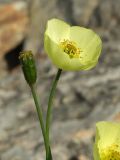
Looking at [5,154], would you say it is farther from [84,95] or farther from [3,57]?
[3,57]

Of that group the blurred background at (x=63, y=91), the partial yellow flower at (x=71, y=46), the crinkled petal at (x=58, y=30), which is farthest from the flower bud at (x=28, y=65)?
the blurred background at (x=63, y=91)

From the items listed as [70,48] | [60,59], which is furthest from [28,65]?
[70,48]

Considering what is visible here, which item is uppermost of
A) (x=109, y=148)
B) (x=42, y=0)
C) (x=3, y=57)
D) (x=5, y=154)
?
(x=109, y=148)

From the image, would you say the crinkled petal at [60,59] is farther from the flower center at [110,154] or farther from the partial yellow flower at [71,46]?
the flower center at [110,154]

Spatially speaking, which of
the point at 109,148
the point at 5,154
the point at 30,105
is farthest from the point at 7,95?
the point at 109,148

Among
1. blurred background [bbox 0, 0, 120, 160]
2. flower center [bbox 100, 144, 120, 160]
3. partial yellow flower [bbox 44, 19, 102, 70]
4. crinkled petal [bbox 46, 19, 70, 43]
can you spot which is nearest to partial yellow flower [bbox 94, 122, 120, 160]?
flower center [bbox 100, 144, 120, 160]

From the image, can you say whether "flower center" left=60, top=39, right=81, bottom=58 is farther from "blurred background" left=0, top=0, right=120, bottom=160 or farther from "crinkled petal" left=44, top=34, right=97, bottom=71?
"blurred background" left=0, top=0, right=120, bottom=160
